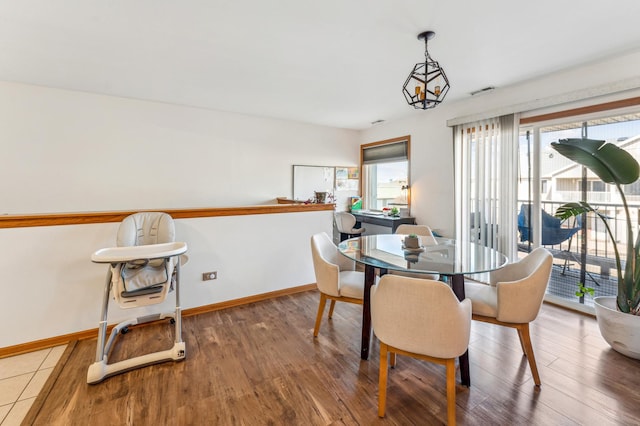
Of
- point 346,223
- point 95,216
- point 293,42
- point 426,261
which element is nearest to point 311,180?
point 346,223

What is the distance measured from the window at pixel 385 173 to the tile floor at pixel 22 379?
4733mm

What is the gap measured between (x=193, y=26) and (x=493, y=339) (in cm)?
361

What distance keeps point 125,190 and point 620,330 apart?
5519mm

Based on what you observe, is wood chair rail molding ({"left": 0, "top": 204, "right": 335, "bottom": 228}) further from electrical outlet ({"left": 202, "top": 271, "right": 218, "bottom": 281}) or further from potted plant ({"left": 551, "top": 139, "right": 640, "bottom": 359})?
potted plant ({"left": 551, "top": 139, "right": 640, "bottom": 359})

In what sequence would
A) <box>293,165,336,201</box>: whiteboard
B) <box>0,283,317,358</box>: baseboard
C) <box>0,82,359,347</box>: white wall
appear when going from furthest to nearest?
<box>293,165,336,201</box>: whiteboard < <box>0,82,359,347</box>: white wall < <box>0,283,317,358</box>: baseboard

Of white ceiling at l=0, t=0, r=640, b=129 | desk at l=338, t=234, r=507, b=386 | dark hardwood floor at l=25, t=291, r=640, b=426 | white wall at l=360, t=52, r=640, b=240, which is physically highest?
white ceiling at l=0, t=0, r=640, b=129

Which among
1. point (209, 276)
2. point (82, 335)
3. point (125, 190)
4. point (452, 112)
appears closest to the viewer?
point (82, 335)

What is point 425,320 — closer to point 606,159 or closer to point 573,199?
point 606,159

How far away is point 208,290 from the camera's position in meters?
2.99

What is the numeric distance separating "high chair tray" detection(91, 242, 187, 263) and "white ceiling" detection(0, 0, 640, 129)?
1722mm

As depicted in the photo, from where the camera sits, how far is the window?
5.02 metres

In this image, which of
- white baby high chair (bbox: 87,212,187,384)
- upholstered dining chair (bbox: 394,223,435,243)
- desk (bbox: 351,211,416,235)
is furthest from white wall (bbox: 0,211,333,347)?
desk (bbox: 351,211,416,235)

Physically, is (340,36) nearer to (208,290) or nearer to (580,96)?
(580,96)

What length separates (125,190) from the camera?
3959 millimetres
